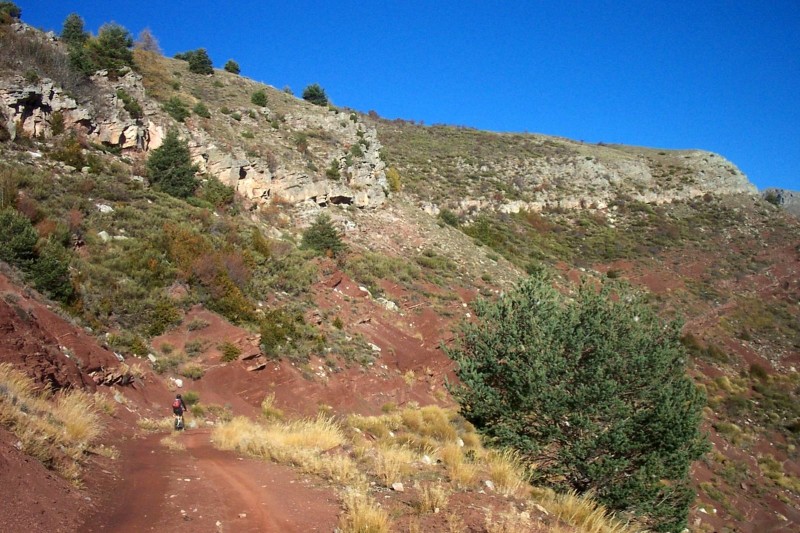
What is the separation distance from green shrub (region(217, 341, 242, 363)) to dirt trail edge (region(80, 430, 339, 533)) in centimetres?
645

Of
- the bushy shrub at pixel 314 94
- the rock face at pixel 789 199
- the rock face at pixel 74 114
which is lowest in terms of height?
the rock face at pixel 74 114

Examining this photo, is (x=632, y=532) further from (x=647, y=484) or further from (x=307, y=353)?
(x=307, y=353)

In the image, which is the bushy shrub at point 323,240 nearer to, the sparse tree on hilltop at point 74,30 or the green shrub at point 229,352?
the green shrub at point 229,352

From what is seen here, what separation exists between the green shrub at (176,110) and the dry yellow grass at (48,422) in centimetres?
2348

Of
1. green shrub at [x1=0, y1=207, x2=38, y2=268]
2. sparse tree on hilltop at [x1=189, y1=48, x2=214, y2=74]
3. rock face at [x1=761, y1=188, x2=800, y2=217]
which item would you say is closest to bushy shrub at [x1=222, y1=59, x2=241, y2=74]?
sparse tree on hilltop at [x1=189, y1=48, x2=214, y2=74]

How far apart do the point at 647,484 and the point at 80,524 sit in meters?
9.61

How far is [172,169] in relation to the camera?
23688 mm

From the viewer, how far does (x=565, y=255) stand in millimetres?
44375

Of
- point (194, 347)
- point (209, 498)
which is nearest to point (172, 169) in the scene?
point (194, 347)

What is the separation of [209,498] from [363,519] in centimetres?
207

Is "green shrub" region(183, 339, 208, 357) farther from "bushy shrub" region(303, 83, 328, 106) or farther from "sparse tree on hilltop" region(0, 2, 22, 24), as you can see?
"bushy shrub" region(303, 83, 328, 106)

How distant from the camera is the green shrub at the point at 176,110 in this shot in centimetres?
2891

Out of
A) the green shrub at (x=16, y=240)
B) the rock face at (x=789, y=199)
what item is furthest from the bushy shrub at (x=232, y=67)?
the rock face at (x=789, y=199)

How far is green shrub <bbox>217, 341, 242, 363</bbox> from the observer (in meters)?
14.8
